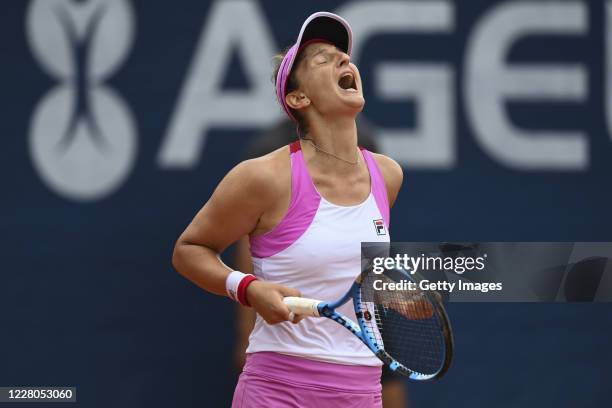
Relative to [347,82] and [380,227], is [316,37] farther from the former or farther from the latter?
[380,227]

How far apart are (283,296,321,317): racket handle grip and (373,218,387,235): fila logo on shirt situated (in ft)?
1.22

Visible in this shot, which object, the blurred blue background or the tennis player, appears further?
the blurred blue background

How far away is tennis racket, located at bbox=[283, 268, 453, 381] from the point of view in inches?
115

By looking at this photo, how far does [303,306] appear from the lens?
2.92 meters

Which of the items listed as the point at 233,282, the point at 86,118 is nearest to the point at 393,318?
the point at 233,282

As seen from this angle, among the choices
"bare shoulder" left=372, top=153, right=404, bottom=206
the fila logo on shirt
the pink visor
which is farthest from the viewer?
"bare shoulder" left=372, top=153, right=404, bottom=206

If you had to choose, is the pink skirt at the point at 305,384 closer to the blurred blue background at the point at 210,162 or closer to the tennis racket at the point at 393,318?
the tennis racket at the point at 393,318

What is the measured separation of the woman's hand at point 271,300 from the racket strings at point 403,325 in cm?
20

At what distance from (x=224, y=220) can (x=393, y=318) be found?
55 centimetres

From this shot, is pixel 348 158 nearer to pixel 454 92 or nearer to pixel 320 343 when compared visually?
pixel 320 343

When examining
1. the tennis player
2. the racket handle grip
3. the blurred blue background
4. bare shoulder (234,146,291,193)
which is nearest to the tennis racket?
the racket handle grip

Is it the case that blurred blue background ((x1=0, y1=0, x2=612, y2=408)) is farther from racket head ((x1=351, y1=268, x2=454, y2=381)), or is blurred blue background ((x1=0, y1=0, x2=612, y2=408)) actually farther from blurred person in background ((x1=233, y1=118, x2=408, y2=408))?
racket head ((x1=351, y1=268, x2=454, y2=381))

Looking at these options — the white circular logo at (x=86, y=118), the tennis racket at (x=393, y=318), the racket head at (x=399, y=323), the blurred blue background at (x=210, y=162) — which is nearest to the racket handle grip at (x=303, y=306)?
the tennis racket at (x=393, y=318)

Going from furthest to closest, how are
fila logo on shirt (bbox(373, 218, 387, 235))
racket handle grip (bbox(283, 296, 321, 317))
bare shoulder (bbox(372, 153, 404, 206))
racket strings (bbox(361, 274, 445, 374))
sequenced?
bare shoulder (bbox(372, 153, 404, 206)) → fila logo on shirt (bbox(373, 218, 387, 235)) → racket strings (bbox(361, 274, 445, 374)) → racket handle grip (bbox(283, 296, 321, 317))
